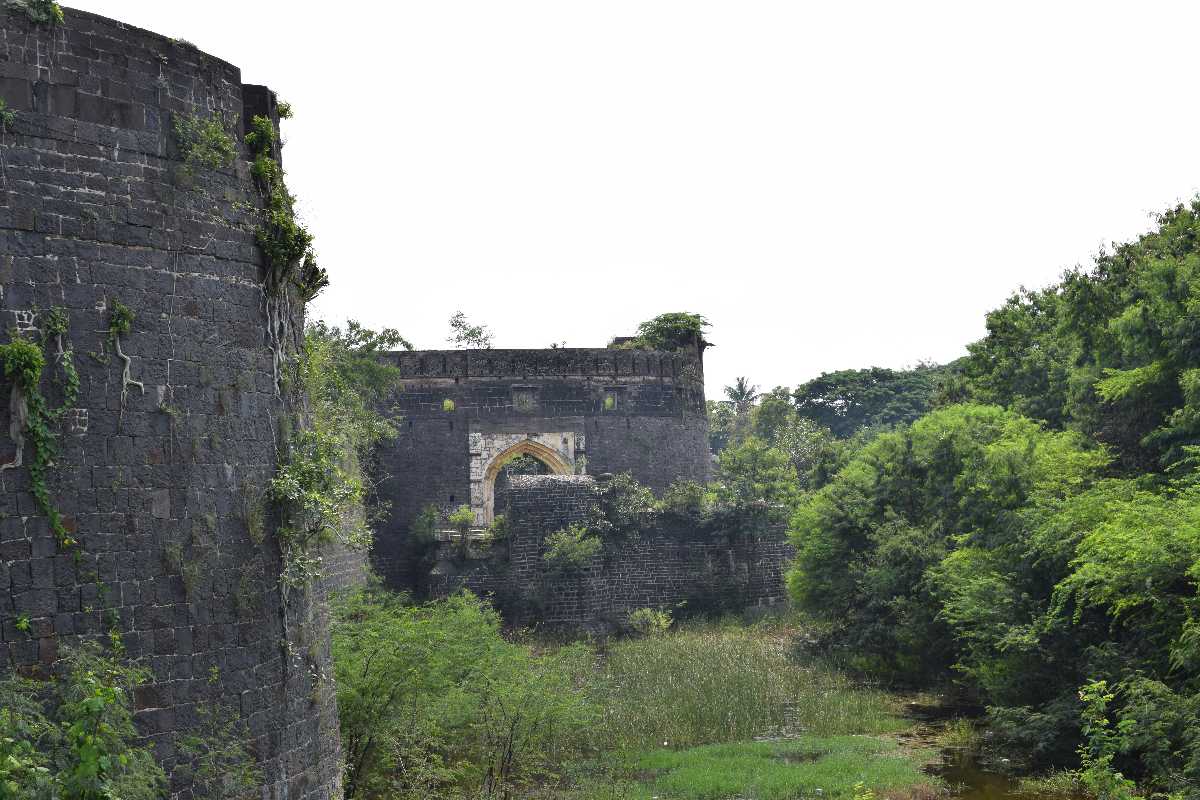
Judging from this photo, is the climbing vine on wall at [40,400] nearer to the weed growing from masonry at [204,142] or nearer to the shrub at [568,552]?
the weed growing from masonry at [204,142]

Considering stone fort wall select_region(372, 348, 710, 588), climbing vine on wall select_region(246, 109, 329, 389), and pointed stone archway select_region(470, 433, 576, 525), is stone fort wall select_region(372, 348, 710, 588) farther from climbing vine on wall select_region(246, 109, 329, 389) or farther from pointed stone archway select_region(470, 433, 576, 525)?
climbing vine on wall select_region(246, 109, 329, 389)

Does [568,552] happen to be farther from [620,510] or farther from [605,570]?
[620,510]

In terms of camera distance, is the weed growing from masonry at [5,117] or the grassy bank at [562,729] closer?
the weed growing from masonry at [5,117]

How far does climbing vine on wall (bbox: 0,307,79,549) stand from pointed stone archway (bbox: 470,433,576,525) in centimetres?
1908

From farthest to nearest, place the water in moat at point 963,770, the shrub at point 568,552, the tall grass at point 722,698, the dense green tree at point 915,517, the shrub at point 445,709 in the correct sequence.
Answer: the shrub at point 568,552
the dense green tree at point 915,517
the tall grass at point 722,698
the water in moat at point 963,770
the shrub at point 445,709

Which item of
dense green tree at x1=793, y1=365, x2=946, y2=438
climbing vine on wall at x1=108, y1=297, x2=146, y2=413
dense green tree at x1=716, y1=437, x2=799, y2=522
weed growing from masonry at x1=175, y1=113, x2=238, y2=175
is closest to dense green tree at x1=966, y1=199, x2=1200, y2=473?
dense green tree at x1=716, y1=437, x2=799, y2=522

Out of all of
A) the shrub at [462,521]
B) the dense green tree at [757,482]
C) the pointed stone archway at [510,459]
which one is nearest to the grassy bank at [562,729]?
the shrub at [462,521]

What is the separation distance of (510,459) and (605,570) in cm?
518

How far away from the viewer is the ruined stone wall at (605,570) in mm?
20750

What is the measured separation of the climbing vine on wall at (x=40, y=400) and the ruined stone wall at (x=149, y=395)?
46mm

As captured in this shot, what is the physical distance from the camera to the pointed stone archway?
25250 mm

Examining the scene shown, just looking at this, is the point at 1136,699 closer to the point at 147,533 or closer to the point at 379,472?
the point at 147,533

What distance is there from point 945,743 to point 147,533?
9768mm

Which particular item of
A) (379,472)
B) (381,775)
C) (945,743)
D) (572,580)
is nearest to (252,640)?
(381,775)
